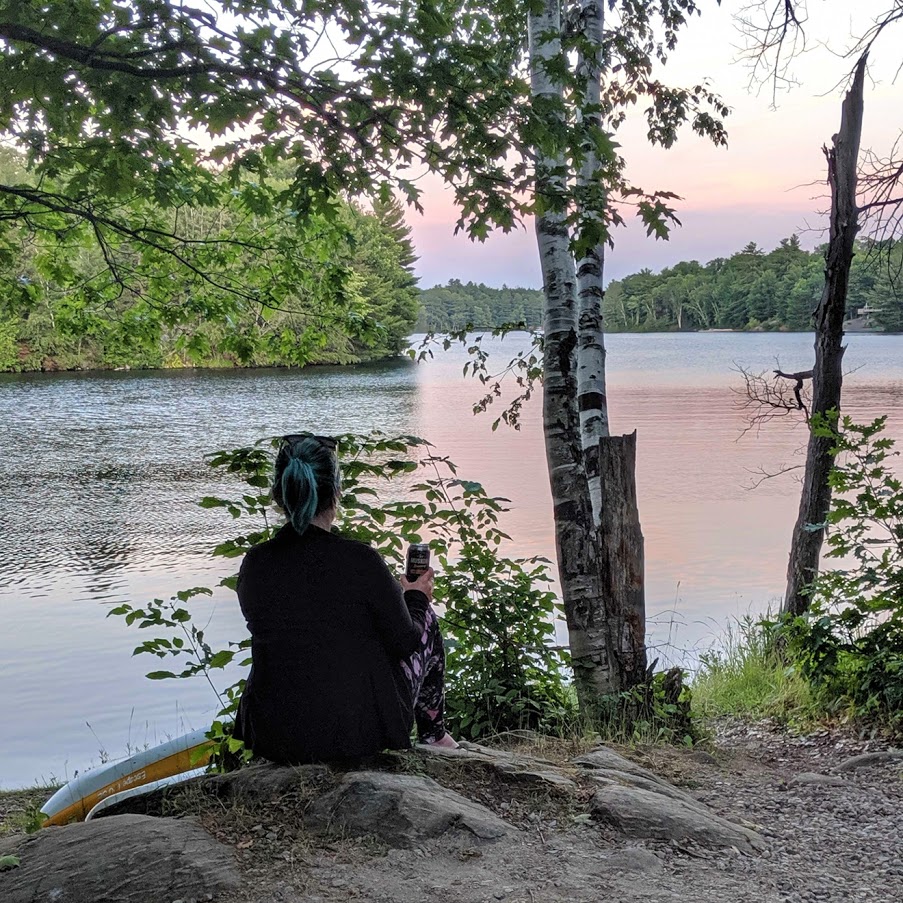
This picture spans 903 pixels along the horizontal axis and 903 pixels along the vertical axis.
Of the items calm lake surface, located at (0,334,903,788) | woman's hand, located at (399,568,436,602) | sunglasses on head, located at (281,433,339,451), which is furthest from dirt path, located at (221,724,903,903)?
calm lake surface, located at (0,334,903,788)

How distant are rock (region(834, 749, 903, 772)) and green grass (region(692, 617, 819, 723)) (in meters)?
0.97

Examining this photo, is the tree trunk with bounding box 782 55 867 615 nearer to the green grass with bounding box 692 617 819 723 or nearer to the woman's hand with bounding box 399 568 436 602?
the green grass with bounding box 692 617 819 723

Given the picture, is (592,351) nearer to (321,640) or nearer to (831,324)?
(831,324)

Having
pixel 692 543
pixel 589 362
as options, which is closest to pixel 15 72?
pixel 589 362

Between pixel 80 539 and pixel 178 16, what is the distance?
541 inches

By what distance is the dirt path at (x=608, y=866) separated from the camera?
2.72m

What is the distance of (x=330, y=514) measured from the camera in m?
3.17

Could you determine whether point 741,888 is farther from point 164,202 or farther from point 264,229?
point 264,229

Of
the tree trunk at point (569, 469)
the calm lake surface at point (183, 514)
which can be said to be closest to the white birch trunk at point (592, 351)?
the tree trunk at point (569, 469)

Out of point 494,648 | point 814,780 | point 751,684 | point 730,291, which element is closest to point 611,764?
point 814,780

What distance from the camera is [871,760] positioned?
4938 millimetres

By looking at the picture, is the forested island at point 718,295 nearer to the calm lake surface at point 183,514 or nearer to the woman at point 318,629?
the calm lake surface at point 183,514

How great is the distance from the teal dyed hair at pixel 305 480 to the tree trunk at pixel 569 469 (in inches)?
113

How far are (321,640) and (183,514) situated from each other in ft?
52.9
